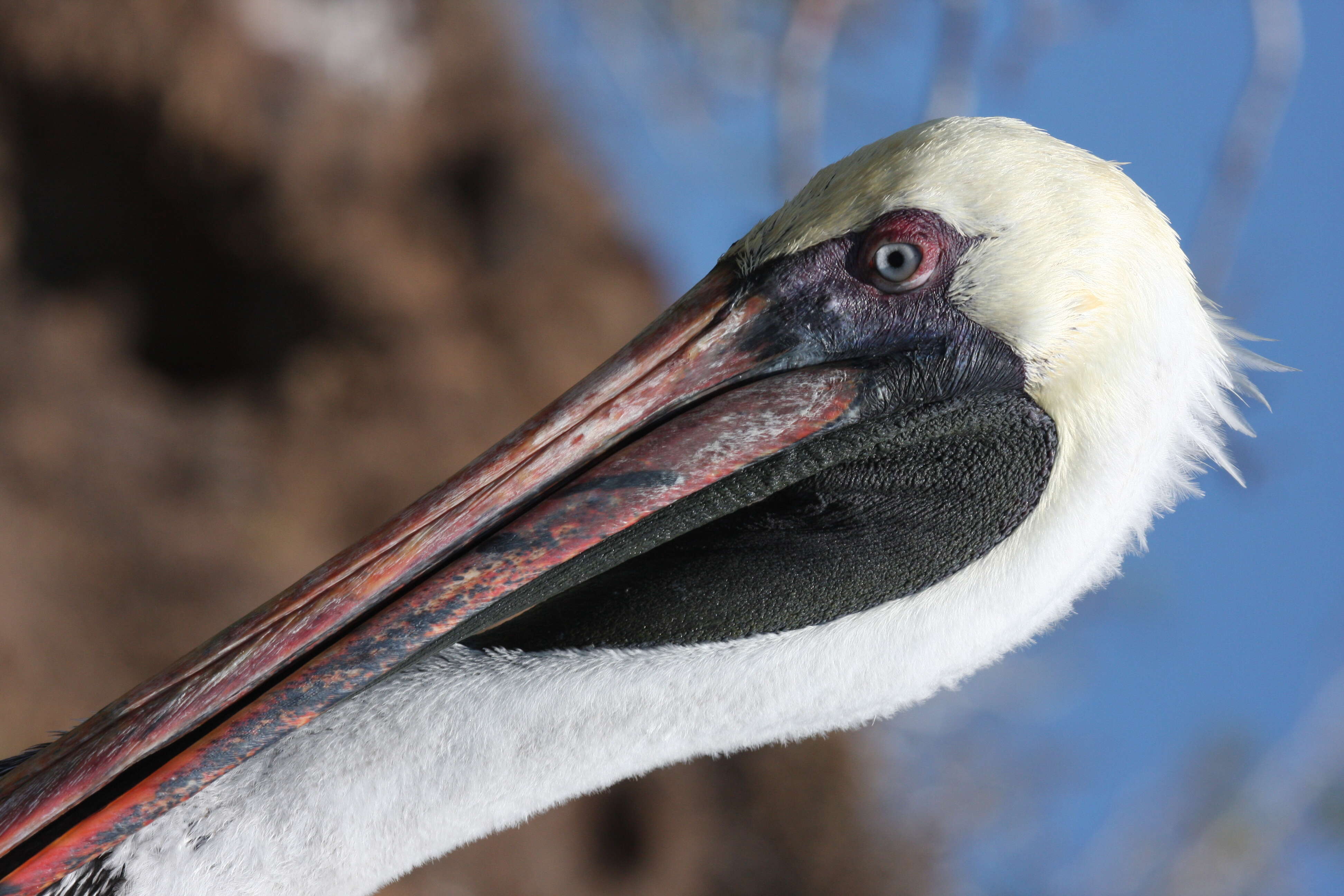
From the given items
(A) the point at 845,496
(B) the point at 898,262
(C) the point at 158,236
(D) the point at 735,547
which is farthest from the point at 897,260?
(C) the point at 158,236

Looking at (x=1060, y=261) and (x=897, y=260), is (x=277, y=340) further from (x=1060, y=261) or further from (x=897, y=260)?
(x=1060, y=261)

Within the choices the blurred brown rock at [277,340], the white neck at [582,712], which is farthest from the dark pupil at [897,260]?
the blurred brown rock at [277,340]

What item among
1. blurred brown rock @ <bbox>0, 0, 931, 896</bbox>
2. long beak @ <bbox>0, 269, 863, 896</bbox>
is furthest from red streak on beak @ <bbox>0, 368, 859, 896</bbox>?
blurred brown rock @ <bbox>0, 0, 931, 896</bbox>

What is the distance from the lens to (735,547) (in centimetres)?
179

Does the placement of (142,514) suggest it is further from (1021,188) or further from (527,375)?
(1021,188)

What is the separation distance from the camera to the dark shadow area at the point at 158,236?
193 inches

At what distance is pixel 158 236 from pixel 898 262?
457 cm

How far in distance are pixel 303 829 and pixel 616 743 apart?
0.50 metres

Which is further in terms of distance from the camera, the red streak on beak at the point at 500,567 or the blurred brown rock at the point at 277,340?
the blurred brown rock at the point at 277,340

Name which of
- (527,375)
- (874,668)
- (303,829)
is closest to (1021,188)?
(874,668)

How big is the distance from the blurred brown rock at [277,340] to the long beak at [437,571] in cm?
341

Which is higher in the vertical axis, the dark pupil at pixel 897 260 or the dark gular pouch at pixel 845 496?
the dark pupil at pixel 897 260

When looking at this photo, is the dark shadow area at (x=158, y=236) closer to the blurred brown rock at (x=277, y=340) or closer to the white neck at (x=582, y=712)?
the blurred brown rock at (x=277, y=340)

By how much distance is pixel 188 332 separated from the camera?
16.9ft
